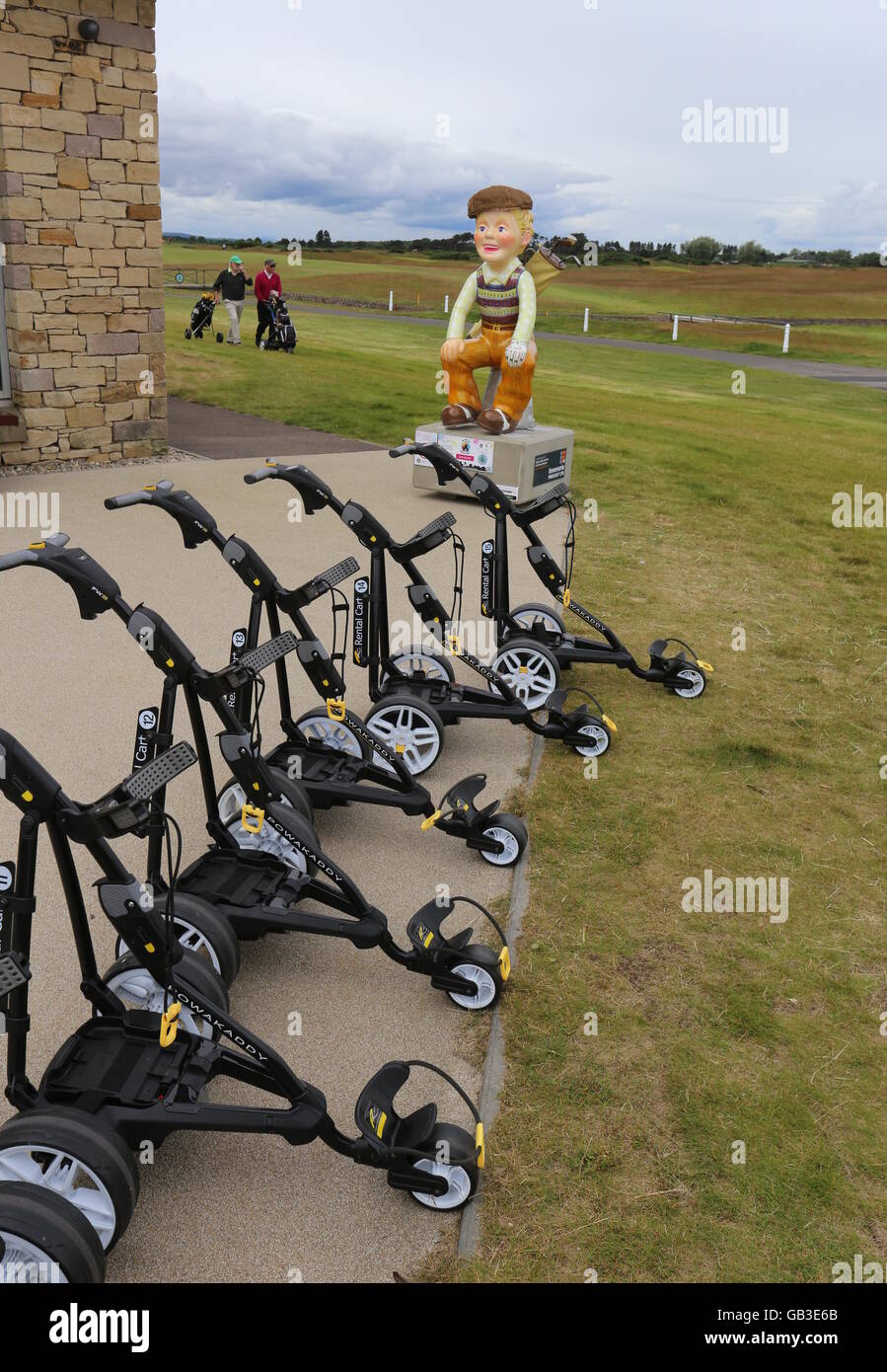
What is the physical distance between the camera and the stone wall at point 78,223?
32.2 ft

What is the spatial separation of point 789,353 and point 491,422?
22.8 m

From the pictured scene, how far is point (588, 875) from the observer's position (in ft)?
15.5

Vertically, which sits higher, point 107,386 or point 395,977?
point 107,386

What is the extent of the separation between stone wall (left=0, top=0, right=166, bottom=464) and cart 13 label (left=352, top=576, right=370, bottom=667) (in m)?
6.83

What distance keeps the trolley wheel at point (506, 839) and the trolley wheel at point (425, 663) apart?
1215 mm

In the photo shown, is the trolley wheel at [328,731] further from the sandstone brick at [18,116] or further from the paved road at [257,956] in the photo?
the sandstone brick at [18,116]

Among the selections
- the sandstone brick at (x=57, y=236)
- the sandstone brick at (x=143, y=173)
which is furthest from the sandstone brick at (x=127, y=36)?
the sandstone brick at (x=57, y=236)

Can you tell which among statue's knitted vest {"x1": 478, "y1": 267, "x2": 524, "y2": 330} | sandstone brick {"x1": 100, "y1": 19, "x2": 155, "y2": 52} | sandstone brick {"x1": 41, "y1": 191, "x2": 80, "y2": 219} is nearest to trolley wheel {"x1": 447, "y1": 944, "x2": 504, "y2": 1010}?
statue's knitted vest {"x1": 478, "y1": 267, "x2": 524, "y2": 330}

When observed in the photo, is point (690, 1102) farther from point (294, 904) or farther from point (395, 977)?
point (294, 904)

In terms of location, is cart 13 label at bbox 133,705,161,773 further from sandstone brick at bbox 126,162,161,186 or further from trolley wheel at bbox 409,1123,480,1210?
sandstone brick at bbox 126,162,161,186

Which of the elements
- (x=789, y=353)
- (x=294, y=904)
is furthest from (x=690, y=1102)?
(x=789, y=353)

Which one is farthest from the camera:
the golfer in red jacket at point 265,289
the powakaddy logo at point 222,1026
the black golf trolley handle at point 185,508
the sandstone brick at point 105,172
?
the golfer in red jacket at point 265,289
